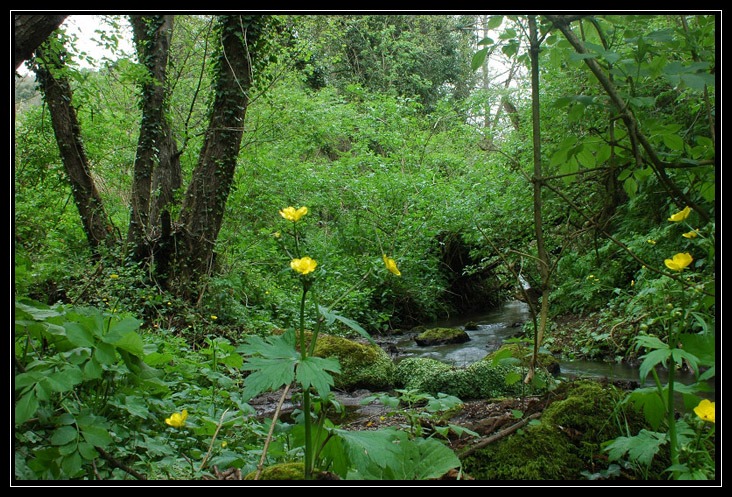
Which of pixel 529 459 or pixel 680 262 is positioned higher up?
pixel 680 262

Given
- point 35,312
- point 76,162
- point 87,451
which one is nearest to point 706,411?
point 87,451

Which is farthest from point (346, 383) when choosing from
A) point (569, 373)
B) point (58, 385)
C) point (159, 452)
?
point (58, 385)

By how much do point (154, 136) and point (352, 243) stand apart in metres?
4.86

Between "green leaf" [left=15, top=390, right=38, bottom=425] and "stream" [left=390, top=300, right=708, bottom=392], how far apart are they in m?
2.62

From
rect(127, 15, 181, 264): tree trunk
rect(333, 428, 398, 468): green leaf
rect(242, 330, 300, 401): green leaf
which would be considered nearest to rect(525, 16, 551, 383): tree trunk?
rect(333, 428, 398, 468): green leaf

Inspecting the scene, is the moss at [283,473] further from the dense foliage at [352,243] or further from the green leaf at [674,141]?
the green leaf at [674,141]

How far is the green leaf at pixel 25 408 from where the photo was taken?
4.62ft

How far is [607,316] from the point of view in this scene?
5910mm

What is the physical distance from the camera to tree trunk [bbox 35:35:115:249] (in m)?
6.96

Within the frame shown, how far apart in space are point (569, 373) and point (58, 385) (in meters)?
4.74

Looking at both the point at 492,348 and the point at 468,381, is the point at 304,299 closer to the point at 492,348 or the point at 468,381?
the point at 468,381

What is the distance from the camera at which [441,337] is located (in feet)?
26.2
